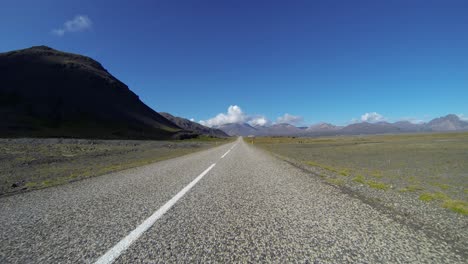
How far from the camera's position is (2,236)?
166 inches

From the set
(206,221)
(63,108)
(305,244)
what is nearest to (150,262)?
(206,221)

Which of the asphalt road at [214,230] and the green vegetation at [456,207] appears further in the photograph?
the green vegetation at [456,207]

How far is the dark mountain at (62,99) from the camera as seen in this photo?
11712 cm

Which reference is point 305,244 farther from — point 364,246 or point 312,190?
point 312,190

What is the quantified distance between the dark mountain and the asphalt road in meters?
106

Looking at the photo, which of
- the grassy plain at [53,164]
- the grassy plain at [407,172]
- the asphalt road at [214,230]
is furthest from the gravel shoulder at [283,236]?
the grassy plain at [53,164]

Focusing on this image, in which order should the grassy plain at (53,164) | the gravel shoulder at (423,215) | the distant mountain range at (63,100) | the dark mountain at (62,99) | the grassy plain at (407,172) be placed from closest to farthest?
the gravel shoulder at (423,215)
the grassy plain at (407,172)
the grassy plain at (53,164)
the distant mountain range at (63,100)
the dark mountain at (62,99)

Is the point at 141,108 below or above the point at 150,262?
above

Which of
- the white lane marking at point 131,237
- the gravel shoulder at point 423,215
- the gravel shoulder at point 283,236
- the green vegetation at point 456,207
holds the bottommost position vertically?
the green vegetation at point 456,207

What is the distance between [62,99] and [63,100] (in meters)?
0.90

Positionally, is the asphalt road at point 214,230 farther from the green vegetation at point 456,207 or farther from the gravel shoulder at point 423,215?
the green vegetation at point 456,207

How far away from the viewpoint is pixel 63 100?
141750 millimetres

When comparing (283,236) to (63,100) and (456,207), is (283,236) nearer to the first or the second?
(456,207)

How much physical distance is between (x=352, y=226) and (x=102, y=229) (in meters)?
4.52
